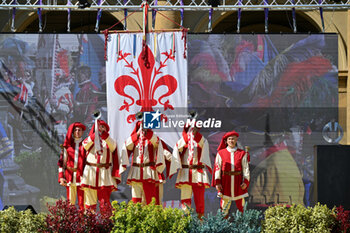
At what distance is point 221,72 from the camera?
1016 cm

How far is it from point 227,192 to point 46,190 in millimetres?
2996

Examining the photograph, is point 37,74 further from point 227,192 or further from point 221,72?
point 227,192

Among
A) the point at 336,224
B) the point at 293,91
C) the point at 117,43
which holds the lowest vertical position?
the point at 336,224

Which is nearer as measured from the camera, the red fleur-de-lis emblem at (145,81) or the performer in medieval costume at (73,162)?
the performer in medieval costume at (73,162)

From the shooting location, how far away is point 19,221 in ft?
21.7

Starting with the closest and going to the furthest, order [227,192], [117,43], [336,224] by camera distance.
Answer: [336,224] → [227,192] → [117,43]

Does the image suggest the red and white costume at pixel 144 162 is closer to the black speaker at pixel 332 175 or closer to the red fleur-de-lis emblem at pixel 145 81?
the red fleur-de-lis emblem at pixel 145 81

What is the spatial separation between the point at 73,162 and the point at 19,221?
106 inches

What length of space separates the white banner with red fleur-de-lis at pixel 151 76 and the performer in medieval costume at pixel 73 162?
2.20 ft

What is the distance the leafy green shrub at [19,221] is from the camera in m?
6.52

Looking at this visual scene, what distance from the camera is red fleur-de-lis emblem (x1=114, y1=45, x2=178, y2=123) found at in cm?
976

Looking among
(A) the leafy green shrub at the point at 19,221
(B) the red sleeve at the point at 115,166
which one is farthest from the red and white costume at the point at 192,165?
(A) the leafy green shrub at the point at 19,221

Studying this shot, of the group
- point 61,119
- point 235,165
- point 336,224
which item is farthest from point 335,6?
point 61,119

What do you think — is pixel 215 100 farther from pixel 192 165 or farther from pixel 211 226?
pixel 211 226
